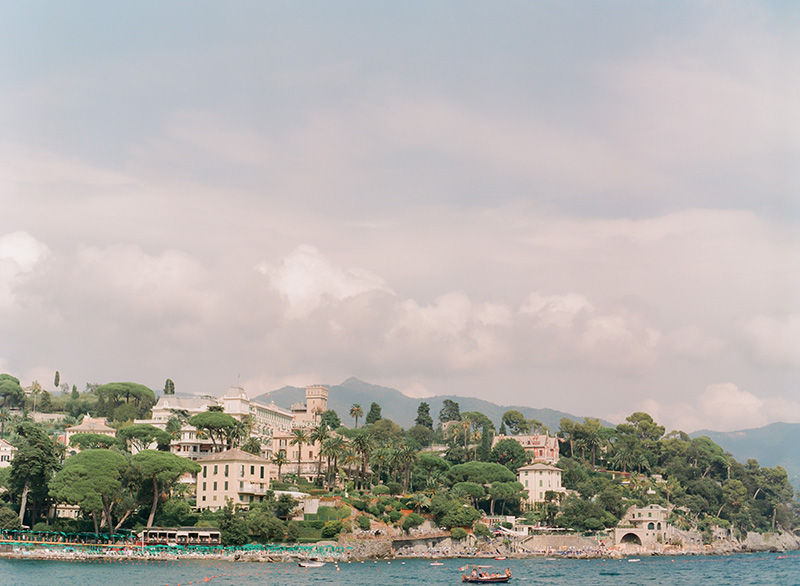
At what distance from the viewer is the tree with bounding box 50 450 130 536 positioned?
94938 mm

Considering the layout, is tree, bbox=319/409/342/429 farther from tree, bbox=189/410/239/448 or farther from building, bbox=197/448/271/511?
building, bbox=197/448/271/511

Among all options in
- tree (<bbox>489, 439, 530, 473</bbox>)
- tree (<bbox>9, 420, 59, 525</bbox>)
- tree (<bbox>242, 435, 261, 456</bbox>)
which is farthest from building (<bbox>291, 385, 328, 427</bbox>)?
tree (<bbox>9, 420, 59, 525</bbox>)

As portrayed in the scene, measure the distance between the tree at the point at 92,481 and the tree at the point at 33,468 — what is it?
211 centimetres

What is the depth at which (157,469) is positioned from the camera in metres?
102

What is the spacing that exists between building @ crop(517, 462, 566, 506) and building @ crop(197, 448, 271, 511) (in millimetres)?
53287

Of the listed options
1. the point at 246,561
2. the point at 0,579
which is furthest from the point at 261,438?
the point at 0,579

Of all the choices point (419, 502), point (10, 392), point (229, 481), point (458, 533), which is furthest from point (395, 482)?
point (10, 392)

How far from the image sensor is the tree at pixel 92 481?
311 ft

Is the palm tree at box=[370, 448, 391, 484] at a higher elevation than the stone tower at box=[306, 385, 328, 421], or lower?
lower

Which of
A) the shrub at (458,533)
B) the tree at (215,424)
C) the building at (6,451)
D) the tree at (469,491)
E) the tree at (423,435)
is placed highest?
the tree at (423,435)

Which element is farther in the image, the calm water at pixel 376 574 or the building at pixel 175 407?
the building at pixel 175 407

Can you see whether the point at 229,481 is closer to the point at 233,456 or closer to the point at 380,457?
the point at 233,456

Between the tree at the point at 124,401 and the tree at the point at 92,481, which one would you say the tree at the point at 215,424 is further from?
the tree at the point at 124,401

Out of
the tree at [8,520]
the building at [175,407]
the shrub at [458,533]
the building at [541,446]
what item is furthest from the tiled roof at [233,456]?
the building at [541,446]
